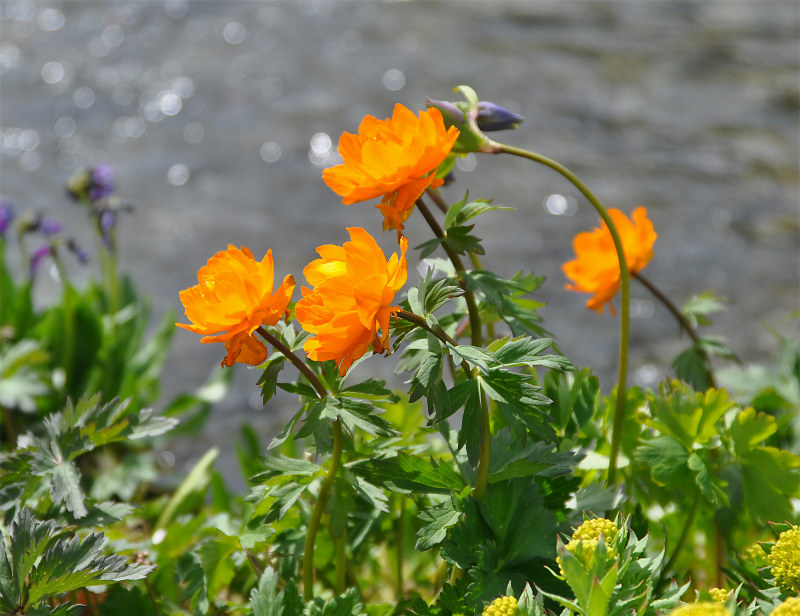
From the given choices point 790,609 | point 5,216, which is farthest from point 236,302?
point 5,216

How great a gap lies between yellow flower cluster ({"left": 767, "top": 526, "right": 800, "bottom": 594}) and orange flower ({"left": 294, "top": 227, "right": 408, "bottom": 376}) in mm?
506

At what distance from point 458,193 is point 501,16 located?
7.08 ft

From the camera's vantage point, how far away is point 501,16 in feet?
18.1

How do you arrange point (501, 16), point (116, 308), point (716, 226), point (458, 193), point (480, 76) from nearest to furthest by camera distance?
point (116, 308), point (716, 226), point (458, 193), point (480, 76), point (501, 16)

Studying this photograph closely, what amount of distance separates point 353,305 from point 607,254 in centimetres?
57

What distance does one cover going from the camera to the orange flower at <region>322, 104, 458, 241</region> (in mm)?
908

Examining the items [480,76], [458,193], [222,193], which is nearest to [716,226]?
[458,193]

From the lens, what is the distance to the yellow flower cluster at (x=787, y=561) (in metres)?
0.91

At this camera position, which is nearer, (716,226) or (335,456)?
(335,456)

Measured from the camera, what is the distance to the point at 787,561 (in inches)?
36.2

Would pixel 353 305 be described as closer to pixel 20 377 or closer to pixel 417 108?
pixel 20 377

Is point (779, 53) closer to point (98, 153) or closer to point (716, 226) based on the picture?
point (716, 226)

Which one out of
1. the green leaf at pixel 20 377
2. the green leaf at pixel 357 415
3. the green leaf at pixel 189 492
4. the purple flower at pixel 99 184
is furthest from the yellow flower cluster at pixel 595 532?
the purple flower at pixel 99 184

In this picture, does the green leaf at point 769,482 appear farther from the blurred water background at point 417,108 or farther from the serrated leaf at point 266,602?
the blurred water background at point 417,108
